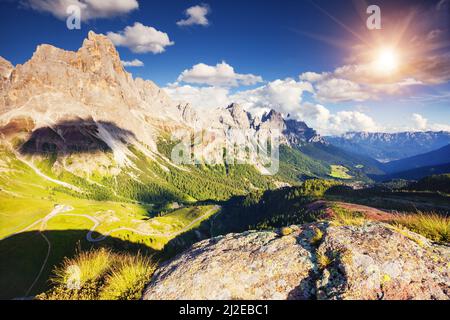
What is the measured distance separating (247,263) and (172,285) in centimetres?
248

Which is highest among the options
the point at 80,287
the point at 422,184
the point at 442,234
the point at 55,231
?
the point at 442,234

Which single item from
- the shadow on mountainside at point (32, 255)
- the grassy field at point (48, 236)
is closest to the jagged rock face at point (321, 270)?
the shadow on mountainside at point (32, 255)

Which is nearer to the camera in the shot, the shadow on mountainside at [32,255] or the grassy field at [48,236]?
the shadow on mountainside at [32,255]

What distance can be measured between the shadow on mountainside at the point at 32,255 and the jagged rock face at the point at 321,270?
62.3m

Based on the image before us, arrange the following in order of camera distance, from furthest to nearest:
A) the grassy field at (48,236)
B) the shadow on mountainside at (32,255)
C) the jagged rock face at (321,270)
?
the grassy field at (48,236)
the shadow on mountainside at (32,255)
the jagged rock face at (321,270)

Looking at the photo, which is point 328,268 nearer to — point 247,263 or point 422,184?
point 247,263

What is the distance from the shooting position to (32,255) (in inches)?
3105

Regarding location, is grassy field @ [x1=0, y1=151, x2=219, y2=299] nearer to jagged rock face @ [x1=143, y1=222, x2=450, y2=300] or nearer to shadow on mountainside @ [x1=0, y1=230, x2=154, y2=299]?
shadow on mountainside @ [x1=0, y1=230, x2=154, y2=299]

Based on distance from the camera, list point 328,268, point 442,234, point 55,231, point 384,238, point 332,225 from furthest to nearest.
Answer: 1. point 55,231
2. point 332,225
3. point 442,234
4. point 384,238
5. point 328,268

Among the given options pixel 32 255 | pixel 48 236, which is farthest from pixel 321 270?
pixel 48 236

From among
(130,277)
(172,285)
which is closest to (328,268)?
(172,285)

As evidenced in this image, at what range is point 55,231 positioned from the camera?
93875mm

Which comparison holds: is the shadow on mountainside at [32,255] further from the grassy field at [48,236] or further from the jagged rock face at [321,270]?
the jagged rock face at [321,270]

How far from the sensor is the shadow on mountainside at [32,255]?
66.1 meters
